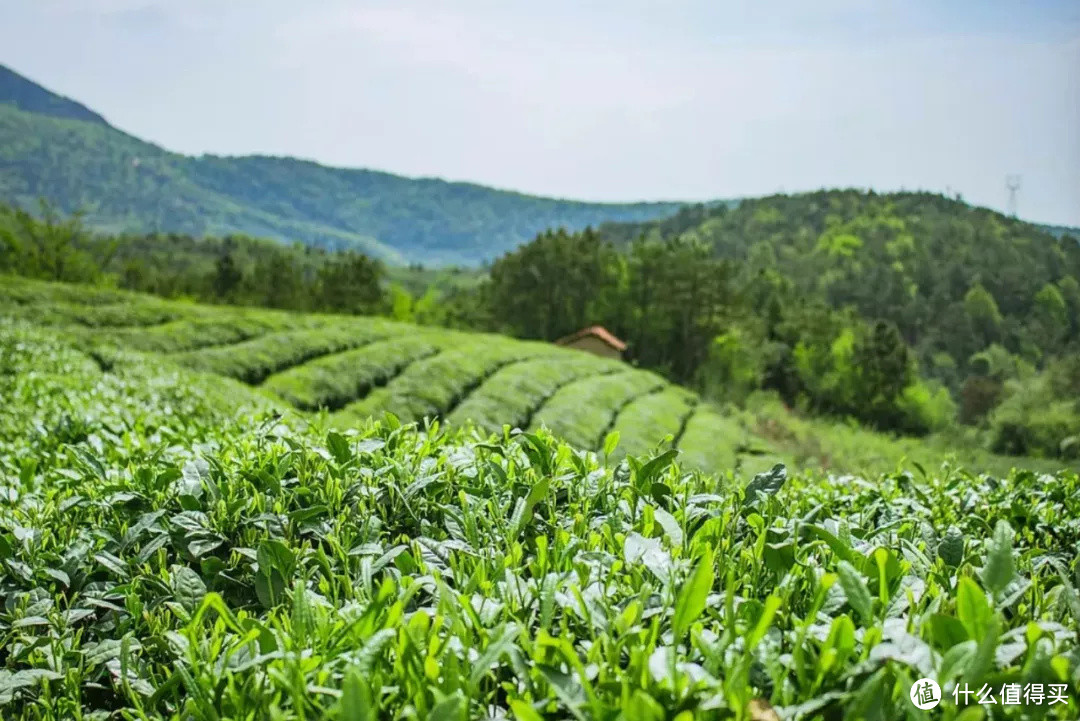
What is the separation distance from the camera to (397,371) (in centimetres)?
3181

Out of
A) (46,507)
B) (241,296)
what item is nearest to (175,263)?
(241,296)

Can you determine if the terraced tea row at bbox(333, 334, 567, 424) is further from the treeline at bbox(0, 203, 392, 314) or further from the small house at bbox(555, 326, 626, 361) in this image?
the treeline at bbox(0, 203, 392, 314)

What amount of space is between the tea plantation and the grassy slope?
1954 centimetres

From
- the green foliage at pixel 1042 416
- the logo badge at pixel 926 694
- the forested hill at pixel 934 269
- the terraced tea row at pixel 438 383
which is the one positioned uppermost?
the forested hill at pixel 934 269

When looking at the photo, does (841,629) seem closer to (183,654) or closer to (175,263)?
(183,654)

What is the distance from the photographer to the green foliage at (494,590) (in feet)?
4.11

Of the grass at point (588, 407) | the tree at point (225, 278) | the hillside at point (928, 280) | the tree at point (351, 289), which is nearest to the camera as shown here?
the grass at point (588, 407)

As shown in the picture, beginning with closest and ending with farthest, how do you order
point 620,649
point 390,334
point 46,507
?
point 620,649 → point 46,507 → point 390,334

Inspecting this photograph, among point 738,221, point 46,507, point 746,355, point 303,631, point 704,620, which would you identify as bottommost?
point 746,355

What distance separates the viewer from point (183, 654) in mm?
1626

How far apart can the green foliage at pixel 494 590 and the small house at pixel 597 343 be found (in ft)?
189

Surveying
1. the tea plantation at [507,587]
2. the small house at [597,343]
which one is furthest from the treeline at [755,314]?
the tea plantation at [507,587]

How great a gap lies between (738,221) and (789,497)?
523 ft

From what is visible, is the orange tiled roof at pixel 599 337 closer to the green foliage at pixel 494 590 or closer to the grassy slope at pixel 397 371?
the grassy slope at pixel 397 371
